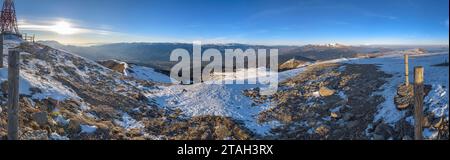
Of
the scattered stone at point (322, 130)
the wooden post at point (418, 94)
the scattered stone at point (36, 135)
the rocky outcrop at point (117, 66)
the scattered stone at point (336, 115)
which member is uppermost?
the rocky outcrop at point (117, 66)

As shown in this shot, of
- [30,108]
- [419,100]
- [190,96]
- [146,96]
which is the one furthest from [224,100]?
[419,100]

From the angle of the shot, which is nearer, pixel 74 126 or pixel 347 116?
pixel 74 126

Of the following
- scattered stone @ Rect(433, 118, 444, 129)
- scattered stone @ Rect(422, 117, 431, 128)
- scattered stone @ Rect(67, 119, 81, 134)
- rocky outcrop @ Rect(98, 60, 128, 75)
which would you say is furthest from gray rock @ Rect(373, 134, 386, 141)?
rocky outcrop @ Rect(98, 60, 128, 75)

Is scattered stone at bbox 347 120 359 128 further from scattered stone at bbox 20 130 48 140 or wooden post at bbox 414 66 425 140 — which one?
scattered stone at bbox 20 130 48 140

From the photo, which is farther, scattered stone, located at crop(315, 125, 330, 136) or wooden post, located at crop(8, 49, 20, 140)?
scattered stone, located at crop(315, 125, 330, 136)

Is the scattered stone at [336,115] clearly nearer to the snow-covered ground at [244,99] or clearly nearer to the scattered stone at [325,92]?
the snow-covered ground at [244,99]

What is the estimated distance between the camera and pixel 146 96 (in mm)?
29250

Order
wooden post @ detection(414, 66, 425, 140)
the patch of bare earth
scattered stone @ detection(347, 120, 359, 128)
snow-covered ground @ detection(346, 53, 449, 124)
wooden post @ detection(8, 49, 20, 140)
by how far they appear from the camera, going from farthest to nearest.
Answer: the patch of bare earth → scattered stone @ detection(347, 120, 359, 128) → snow-covered ground @ detection(346, 53, 449, 124) → wooden post @ detection(414, 66, 425, 140) → wooden post @ detection(8, 49, 20, 140)

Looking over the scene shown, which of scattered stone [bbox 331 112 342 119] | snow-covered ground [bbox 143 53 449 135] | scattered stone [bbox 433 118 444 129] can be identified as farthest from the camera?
scattered stone [bbox 331 112 342 119]

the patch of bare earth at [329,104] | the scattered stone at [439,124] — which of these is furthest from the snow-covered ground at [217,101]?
the scattered stone at [439,124]

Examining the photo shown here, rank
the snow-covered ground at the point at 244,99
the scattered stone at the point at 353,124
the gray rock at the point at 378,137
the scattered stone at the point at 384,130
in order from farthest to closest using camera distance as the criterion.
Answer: the scattered stone at the point at 353,124 → the snow-covered ground at the point at 244,99 → the scattered stone at the point at 384,130 → the gray rock at the point at 378,137

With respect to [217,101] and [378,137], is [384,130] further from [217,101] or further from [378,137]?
[217,101]

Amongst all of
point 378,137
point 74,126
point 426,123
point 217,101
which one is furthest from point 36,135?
point 426,123
